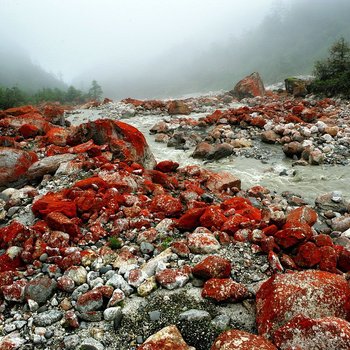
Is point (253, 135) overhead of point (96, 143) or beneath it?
beneath

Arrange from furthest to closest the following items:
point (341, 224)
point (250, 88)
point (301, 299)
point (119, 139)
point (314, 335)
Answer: point (250, 88)
point (119, 139)
point (341, 224)
point (301, 299)
point (314, 335)

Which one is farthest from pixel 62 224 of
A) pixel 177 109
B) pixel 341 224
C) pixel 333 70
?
pixel 333 70

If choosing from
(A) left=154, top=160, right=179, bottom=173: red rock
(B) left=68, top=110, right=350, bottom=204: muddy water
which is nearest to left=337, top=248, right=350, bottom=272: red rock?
(B) left=68, top=110, right=350, bottom=204: muddy water

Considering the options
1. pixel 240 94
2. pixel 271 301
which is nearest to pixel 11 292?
pixel 271 301

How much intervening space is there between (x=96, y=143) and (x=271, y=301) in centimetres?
1001

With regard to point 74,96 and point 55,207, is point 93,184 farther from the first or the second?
point 74,96

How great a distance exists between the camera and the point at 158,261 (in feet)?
18.5

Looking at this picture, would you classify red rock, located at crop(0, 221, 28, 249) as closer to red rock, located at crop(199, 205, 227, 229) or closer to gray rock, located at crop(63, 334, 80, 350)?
gray rock, located at crop(63, 334, 80, 350)

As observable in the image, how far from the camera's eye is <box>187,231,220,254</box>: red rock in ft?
19.5

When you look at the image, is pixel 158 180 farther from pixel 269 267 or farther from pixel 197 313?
pixel 197 313

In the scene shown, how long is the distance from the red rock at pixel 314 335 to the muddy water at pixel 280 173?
737 centimetres

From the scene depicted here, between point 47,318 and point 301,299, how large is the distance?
11.7 ft

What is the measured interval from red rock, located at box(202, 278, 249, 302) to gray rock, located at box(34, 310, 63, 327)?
7.19 feet

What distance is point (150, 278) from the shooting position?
17.3ft
